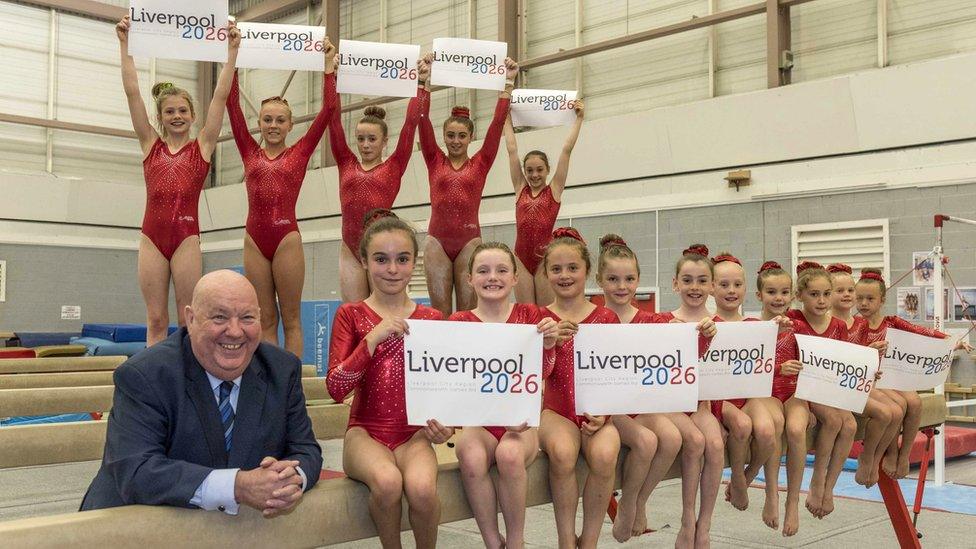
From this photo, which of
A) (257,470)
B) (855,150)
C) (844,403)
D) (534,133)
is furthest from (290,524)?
(534,133)

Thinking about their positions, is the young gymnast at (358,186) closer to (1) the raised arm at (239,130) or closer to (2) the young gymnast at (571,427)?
(1) the raised arm at (239,130)

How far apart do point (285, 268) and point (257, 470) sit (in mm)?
2849

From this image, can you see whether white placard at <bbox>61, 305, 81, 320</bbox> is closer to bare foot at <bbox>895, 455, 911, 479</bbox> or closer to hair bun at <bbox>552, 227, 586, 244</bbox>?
hair bun at <bbox>552, 227, 586, 244</bbox>

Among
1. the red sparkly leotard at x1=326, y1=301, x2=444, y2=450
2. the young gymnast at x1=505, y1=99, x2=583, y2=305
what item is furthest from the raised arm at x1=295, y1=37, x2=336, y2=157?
the red sparkly leotard at x1=326, y1=301, x2=444, y2=450

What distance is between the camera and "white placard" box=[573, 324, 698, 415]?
3.49 meters

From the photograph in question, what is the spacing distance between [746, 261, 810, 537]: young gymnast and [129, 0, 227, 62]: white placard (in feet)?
11.1

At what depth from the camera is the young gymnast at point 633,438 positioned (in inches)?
144

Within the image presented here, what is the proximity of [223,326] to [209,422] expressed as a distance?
28 cm

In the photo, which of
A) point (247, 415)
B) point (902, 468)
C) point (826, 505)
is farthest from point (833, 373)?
point (247, 415)

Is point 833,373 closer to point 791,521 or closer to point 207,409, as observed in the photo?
point 791,521

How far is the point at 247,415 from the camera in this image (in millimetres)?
2451

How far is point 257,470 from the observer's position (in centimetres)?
232

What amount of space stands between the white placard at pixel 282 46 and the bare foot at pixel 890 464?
4299 mm

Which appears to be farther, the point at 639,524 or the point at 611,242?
the point at 611,242
